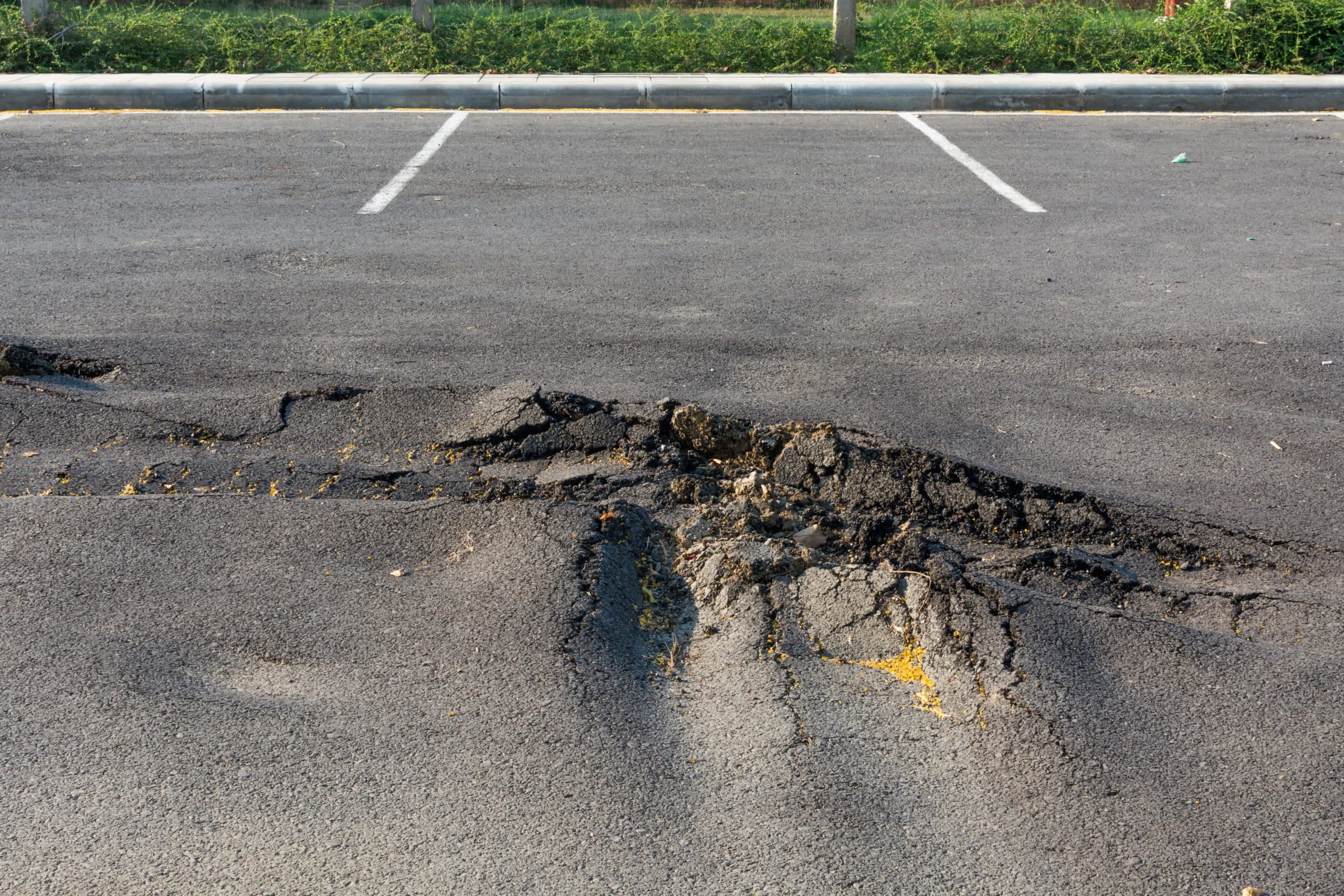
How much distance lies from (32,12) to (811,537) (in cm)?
1288

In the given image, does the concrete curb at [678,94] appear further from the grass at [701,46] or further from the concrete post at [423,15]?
the concrete post at [423,15]

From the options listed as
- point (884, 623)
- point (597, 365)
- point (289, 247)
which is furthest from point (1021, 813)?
point (289, 247)

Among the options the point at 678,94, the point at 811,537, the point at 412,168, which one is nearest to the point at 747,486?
the point at 811,537

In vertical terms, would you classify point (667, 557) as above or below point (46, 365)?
below

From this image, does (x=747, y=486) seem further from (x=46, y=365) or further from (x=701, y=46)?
(x=701, y=46)

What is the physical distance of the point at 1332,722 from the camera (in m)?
3.04

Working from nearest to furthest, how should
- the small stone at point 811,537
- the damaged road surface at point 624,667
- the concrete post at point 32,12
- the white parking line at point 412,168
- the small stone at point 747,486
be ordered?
the damaged road surface at point 624,667 → the small stone at point 811,537 → the small stone at point 747,486 → the white parking line at point 412,168 → the concrete post at point 32,12

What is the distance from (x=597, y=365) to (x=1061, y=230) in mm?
3671

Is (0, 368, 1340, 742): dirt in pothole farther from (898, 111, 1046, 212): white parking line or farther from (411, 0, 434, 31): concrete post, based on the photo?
(411, 0, 434, 31): concrete post

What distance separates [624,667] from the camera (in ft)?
10.6

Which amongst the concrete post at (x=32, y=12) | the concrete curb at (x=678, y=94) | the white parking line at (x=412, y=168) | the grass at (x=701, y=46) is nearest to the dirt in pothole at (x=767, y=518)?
the white parking line at (x=412, y=168)

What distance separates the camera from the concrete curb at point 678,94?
1150 centimetres

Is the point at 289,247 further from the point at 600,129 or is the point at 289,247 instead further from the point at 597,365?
the point at 600,129

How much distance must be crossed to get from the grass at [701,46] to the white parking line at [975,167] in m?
2.31
